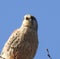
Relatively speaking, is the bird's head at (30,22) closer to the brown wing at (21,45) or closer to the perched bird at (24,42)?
the perched bird at (24,42)

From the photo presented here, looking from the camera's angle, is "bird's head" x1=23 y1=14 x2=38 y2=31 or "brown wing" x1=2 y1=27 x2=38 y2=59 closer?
"brown wing" x1=2 y1=27 x2=38 y2=59

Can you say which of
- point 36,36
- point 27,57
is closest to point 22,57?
point 27,57

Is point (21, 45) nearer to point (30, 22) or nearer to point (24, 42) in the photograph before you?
point (24, 42)

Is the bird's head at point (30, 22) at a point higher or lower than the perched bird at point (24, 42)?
higher

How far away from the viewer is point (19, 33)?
5.58 m

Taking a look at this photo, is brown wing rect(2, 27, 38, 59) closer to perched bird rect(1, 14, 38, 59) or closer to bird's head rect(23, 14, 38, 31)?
perched bird rect(1, 14, 38, 59)

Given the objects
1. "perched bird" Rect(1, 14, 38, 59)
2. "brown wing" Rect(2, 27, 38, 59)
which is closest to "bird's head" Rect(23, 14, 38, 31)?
"perched bird" Rect(1, 14, 38, 59)

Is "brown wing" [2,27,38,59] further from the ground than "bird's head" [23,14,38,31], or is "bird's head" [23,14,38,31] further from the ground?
"bird's head" [23,14,38,31]

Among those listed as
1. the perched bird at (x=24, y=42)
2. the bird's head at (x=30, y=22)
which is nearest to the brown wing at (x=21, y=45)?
the perched bird at (x=24, y=42)

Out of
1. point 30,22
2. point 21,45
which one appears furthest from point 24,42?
point 30,22

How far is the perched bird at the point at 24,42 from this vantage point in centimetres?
519

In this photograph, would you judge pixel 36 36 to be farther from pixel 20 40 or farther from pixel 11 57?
pixel 11 57

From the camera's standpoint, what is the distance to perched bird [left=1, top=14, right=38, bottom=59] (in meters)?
5.19

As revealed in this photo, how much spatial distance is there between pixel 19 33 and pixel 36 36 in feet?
1.31
